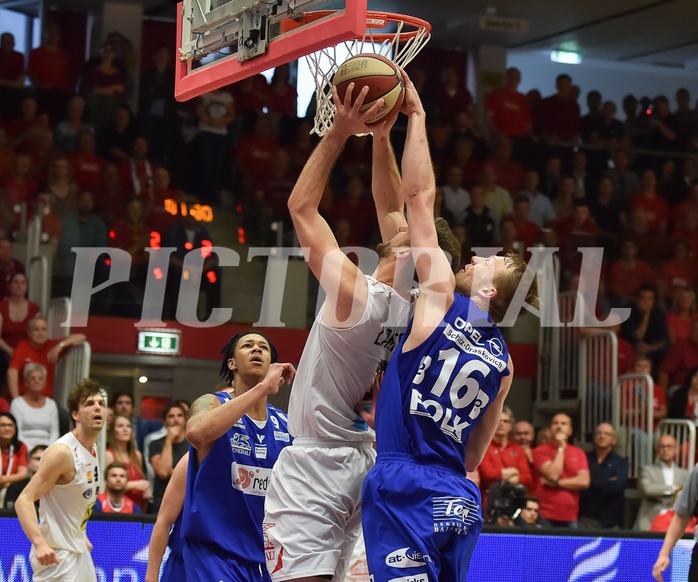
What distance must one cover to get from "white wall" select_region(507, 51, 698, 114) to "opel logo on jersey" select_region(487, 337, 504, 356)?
12616 mm

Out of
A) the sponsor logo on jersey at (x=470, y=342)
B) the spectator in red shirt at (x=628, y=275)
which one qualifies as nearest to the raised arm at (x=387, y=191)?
the sponsor logo on jersey at (x=470, y=342)

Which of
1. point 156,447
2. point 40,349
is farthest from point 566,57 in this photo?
point 156,447

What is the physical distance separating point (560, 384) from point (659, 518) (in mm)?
2408

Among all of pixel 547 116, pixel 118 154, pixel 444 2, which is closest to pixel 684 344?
pixel 547 116

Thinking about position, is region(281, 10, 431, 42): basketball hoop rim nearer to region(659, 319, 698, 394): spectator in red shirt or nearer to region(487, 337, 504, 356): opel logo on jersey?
region(487, 337, 504, 356): opel logo on jersey

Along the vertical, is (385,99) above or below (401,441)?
above

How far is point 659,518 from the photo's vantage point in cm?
1016

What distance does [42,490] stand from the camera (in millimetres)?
6520

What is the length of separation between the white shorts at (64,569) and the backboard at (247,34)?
2.77 meters

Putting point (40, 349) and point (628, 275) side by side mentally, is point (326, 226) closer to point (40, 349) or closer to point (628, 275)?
point (40, 349)

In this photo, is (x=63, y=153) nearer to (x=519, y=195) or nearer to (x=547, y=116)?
(x=519, y=195)

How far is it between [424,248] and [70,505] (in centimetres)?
333

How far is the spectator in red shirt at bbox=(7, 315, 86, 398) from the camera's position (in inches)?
421

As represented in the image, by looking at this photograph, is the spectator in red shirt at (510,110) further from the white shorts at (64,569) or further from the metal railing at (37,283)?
the white shorts at (64,569)
